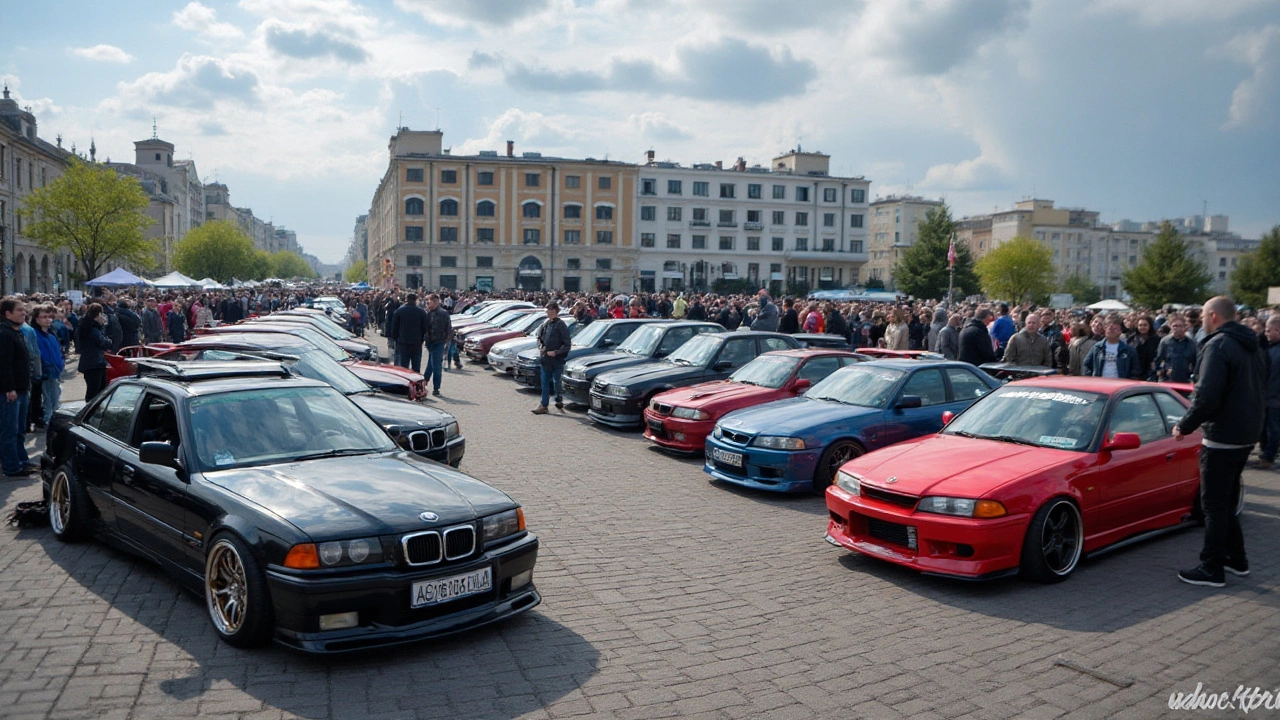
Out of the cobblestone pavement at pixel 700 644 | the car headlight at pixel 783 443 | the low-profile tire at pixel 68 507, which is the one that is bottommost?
the cobblestone pavement at pixel 700 644

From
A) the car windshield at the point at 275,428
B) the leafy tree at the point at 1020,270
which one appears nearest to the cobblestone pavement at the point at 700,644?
the car windshield at the point at 275,428

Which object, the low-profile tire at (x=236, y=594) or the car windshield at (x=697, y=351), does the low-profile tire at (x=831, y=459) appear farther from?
the low-profile tire at (x=236, y=594)

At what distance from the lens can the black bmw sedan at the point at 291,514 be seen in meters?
4.60

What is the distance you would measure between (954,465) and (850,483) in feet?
2.70

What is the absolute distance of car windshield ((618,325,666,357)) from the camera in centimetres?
1602

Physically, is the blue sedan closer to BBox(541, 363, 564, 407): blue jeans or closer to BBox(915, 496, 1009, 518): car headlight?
BBox(915, 496, 1009, 518): car headlight

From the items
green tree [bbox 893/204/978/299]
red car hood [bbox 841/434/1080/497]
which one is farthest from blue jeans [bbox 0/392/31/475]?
green tree [bbox 893/204/978/299]

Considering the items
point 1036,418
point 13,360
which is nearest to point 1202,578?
point 1036,418

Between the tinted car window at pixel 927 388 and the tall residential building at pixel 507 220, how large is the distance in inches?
2856

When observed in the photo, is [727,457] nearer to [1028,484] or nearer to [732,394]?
[732,394]

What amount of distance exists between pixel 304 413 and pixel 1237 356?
6847 millimetres

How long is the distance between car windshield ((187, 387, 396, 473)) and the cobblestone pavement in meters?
1.08

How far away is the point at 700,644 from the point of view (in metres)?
5.14

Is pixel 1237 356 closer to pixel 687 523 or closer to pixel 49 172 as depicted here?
pixel 687 523
